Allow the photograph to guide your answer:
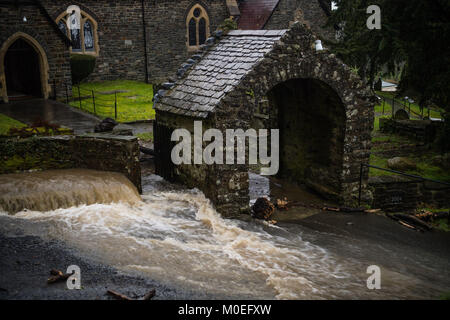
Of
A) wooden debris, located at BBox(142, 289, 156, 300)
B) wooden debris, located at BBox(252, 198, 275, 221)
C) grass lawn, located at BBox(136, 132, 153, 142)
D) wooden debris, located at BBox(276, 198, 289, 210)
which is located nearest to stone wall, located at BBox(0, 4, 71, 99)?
grass lawn, located at BBox(136, 132, 153, 142)

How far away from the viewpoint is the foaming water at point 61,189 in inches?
384

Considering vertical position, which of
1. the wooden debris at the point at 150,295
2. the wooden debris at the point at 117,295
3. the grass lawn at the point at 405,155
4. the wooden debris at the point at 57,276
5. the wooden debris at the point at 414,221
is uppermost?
the wooden debris at the point at 57,276

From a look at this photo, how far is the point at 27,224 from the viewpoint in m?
8.98

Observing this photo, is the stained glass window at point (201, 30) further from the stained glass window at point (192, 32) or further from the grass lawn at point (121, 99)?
the grass lawn at point (121, 99)

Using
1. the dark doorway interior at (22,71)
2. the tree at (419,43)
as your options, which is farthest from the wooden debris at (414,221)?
the dark doorway interior at (22,71)

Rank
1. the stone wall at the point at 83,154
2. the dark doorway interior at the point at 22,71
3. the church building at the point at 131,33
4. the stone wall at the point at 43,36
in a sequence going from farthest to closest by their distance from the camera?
the church building at the point at 131,33 → the dark doorway interior at the point at 22,71 → the stone wall at the point at 43,36 → the stone wall at the point at 83,154

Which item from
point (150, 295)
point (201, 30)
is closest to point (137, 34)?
point (201, 30)

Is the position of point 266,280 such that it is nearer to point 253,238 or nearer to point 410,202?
point 253,238

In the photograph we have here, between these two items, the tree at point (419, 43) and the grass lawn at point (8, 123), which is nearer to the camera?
the tree at point (419, 43)

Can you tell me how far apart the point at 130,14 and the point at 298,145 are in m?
21.4

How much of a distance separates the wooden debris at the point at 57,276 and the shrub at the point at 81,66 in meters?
23.6

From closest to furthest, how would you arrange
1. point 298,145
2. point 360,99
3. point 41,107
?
point 360,99 < point 298,145 < point 41,107

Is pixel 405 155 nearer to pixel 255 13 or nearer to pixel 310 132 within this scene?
pixel 310 132
